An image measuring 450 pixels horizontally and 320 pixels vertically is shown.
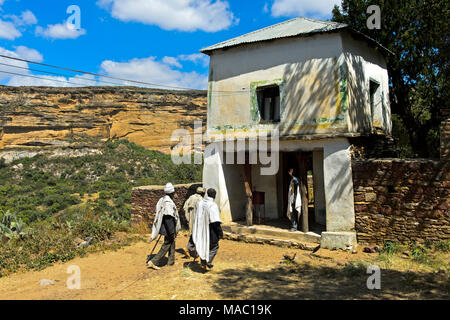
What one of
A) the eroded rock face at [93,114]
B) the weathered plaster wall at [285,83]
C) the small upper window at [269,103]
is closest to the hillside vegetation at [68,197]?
the eroded rock face at [93,114]

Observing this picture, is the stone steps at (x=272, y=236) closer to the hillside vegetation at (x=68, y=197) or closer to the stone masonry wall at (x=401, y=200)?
the stone masonry wall at (x=401, y=200)

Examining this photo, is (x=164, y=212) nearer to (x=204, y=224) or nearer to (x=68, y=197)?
(x=204, y=224)

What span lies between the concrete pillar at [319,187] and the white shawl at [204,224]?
202 inches

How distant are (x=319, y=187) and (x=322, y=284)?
5013 mm

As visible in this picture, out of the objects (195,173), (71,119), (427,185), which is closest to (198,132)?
(71,119)

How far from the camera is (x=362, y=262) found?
22.2 ft

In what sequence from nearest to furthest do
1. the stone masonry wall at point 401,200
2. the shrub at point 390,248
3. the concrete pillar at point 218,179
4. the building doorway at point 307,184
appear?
the stone masonry wall at point 401,200 < the shrub at point 390,248 < the building doorway at point 307,184 < the concrete pillar at point 218,179

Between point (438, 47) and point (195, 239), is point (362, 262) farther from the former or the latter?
point (438, 47)

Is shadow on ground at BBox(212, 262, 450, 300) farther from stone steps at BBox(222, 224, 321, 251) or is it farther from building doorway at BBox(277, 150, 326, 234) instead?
building doorway at BBox(277, 150, 326, 234)

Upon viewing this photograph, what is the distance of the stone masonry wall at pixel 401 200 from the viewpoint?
7211 millimetres

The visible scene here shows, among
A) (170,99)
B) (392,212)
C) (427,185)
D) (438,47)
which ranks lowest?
(392,212)

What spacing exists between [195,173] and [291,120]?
51.1ft
